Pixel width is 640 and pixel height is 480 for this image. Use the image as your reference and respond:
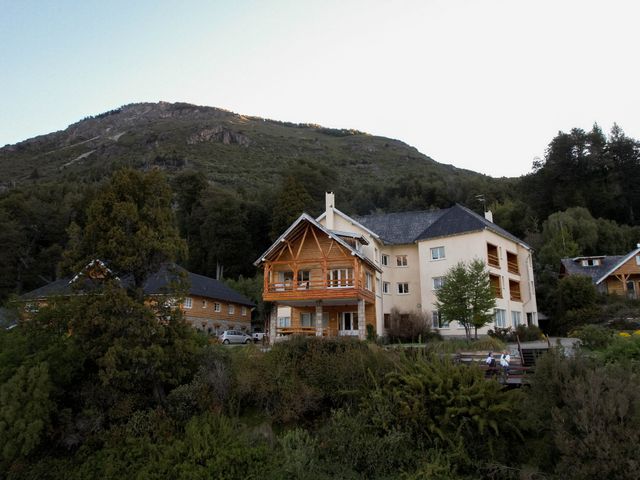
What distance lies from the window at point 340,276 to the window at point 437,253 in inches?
289

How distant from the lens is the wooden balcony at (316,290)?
94.5 feet

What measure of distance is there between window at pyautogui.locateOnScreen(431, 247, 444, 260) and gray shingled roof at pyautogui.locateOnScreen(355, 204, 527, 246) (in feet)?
3.27

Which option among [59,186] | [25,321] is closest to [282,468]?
[25,321]

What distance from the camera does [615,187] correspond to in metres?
58.5

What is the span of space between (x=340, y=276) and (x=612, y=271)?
2746 cm

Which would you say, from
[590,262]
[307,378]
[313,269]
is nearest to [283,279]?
[313,269]

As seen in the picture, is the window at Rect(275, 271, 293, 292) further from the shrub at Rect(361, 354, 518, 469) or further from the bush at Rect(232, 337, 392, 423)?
the shrub at Rect(361, 354, 518, 469)

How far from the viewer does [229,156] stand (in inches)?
4968

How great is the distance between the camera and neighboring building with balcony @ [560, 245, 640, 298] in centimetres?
4188

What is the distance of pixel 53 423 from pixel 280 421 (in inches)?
306

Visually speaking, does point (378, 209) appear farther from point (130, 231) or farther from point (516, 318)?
point (130, 231)

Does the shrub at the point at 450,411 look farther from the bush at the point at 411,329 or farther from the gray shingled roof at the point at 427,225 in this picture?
the gray shingled roof at the point at 427,225

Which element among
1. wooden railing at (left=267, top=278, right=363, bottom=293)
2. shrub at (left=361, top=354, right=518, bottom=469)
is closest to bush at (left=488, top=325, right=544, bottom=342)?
wooden railing at (left=267, top=278, right=363, bottom=293)

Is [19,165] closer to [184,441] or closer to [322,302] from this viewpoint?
[322,302]
